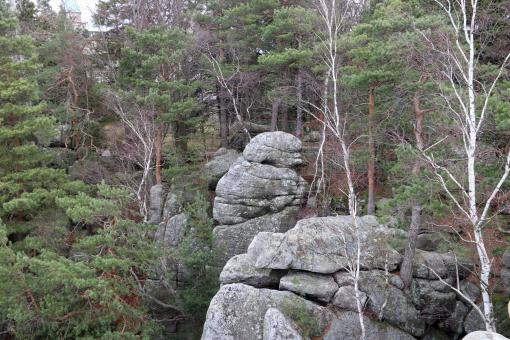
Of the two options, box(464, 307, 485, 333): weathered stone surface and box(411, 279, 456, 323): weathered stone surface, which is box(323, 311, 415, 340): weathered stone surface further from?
box(464, 307, 485, 333): weathered stone surface

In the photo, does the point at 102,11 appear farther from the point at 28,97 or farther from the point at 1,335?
the point at 1,335

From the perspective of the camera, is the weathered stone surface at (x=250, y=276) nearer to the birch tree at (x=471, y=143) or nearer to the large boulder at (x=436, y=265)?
the large boulder at (x=436, y=265)

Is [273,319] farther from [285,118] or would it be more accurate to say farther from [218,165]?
[285,118]

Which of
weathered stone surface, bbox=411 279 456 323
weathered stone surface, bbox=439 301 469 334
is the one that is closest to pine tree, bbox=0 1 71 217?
weathered stone surface, bbox=411 279 456 323

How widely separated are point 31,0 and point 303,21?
15.2 metres

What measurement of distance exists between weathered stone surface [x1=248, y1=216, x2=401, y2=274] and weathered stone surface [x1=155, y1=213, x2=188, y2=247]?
449cm

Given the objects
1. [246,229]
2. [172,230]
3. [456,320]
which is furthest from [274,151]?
[456,320]

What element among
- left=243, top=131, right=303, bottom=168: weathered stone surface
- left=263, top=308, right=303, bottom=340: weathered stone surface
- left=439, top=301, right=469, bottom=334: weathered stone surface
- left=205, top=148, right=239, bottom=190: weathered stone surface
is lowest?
left=439, top=301, right=469, bottom=334: weathered stone surface

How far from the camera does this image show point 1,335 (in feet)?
43.8

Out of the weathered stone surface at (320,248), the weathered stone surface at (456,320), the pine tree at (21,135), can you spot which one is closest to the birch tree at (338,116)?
the weathered stone surface at (320,248)

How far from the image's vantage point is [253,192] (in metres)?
15.9

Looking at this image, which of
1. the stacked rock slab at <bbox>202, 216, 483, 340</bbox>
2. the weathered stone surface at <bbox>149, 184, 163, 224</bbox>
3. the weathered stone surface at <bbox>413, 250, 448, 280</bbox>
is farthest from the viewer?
the weathered stone surface at <bbox>149, 184, 163, 224</bbox>

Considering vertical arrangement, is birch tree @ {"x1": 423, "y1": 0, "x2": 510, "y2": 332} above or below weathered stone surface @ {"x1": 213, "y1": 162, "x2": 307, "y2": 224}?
above

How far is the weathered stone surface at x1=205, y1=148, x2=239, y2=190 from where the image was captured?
18.2m
